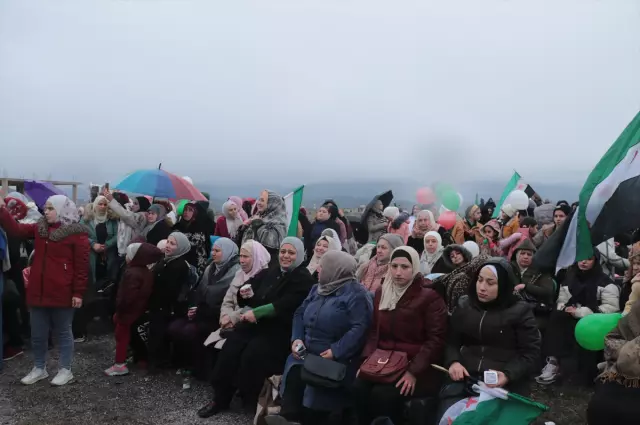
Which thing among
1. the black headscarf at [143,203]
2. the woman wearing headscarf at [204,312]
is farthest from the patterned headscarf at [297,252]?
the black headscarf at [143,203]

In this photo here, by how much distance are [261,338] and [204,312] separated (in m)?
1.11

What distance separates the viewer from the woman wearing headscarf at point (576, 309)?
574cm

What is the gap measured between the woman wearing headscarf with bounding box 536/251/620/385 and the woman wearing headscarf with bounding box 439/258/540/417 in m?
2.12

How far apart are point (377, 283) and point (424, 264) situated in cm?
99

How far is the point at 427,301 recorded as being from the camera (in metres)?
4.39

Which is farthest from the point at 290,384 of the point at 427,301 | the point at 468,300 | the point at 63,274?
the point at 63,274

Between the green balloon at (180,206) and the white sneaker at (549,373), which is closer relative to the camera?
the white sneaker at (549,373)

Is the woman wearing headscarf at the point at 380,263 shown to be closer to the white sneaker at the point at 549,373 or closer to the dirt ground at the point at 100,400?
the dirt ground at the point at 100,400

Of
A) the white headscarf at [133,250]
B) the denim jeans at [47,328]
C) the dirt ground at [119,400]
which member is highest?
the white headscarf at [133,250]

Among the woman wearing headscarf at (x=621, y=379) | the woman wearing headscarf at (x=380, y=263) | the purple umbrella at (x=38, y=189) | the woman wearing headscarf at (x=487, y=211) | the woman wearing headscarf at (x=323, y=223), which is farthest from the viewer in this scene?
the purple umbrella at (x=38, y=189)

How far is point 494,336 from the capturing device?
400 centimetres

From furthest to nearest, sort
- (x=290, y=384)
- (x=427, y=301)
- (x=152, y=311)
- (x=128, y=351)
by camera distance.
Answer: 1. (x=128, y=351)
2. (x=152, y=311)
3. (x=290, y=384)
4. (x=427, y=301)

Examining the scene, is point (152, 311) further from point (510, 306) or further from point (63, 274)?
point (510, 306)

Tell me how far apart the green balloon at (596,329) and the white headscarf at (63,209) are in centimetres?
497
